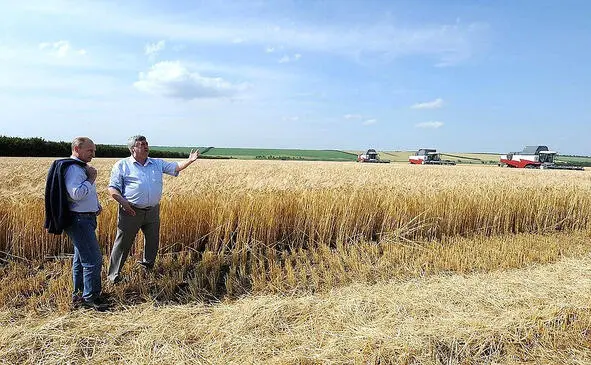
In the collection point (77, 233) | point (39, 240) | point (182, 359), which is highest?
point (77, 233)

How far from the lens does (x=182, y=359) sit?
10.4 feet

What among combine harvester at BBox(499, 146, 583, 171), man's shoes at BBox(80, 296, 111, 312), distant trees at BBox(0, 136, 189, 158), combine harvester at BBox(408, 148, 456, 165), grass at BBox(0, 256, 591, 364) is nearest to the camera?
grass at BBox(0, 256, 591, 364)

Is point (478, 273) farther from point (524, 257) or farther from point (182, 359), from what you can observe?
point (182, 359)

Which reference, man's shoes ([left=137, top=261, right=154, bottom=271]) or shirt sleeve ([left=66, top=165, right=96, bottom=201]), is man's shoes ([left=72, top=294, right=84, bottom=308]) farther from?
shirt sleeve ([left=66, top=165, right=96, bottom=201])

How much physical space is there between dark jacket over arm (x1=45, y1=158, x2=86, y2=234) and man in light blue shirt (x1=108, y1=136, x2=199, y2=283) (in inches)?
20.6

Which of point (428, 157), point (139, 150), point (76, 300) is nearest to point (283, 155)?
point (428, 157)

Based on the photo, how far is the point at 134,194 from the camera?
439 centimetres

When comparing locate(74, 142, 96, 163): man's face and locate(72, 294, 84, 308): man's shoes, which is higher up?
locate(74, 142, 96, 163): man's face

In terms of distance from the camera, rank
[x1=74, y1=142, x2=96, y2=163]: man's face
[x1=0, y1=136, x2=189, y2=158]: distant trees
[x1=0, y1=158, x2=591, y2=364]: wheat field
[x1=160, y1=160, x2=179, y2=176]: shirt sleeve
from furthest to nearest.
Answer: [x1=0, y1=136, x2=189, y2=158]: distant trees
[x1=160, y1=160, x2=179, y2=176]: shirt sleeve
[x1=74, y1=142, x2=96, y2=163]: man's face
[x1=0, y1=158, x2=591, y2=364]: wheat field

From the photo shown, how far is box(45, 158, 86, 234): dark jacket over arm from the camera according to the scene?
377cm

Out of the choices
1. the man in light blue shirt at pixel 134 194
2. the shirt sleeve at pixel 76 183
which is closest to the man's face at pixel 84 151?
the shirt sleeve at pixel 76 183

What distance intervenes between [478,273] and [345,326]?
2.55m

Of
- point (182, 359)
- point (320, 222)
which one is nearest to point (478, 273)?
point (320, 222)

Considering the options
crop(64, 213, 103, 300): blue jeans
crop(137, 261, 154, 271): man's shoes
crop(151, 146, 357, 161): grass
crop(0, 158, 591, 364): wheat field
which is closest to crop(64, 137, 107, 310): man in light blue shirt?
crop(64, 213, 103, 300): blue jeans
